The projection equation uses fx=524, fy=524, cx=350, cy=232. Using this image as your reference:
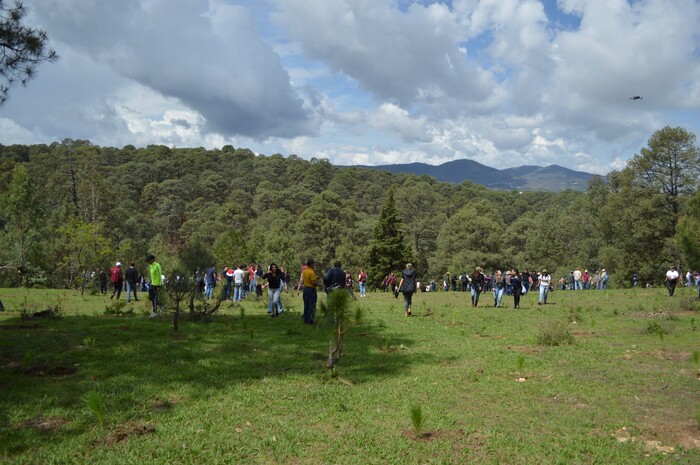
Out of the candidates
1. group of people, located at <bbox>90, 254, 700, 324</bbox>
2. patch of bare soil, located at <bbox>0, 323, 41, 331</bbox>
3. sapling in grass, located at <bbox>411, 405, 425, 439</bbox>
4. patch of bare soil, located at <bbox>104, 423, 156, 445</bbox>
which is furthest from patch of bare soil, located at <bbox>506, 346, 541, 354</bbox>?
patch of bare soil, located at <bbox>0, 323, 41, 331</bbox>

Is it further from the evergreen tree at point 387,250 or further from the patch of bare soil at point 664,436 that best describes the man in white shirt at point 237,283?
the evergreen tree at point 387,250

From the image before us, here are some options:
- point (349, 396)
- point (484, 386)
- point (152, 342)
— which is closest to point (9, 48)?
point (152, 342)

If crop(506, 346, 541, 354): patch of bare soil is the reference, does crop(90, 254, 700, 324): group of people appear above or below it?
above

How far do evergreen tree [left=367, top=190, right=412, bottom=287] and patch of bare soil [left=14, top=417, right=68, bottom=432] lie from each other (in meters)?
41.6

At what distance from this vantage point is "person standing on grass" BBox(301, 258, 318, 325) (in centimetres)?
1448

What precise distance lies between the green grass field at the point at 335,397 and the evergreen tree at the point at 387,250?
34.3 metres

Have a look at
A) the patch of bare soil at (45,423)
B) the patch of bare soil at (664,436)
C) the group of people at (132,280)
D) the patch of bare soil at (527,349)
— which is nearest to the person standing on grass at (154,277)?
the group of people at (132,280)

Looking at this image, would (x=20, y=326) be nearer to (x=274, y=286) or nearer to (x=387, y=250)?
(x=274, y=286)

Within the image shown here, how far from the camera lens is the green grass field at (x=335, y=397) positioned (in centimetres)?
564

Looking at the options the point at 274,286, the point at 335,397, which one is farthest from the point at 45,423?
the point at 274,286

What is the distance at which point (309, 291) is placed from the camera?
14633 millimetres

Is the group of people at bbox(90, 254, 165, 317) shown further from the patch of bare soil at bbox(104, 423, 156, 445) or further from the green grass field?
the patch of bare soil at bbox(104, 423, 156, 445)

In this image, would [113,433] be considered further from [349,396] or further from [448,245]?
[448,245]

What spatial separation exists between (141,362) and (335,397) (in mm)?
3666
